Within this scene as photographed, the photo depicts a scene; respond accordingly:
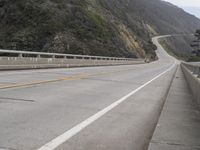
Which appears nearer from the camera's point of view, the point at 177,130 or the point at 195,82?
the point at 177,130

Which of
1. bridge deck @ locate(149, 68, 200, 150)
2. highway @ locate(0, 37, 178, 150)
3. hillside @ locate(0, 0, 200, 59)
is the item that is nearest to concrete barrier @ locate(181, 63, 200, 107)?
bridge deck @ locate(149, 68, 200, 150)

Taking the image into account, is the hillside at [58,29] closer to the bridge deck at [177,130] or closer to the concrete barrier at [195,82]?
the concrete barrier at [195,82]

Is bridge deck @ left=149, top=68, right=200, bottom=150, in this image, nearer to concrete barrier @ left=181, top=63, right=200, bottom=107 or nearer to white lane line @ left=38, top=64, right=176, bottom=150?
concrete barrier @ left=181, top=63, right=200, bottom=107

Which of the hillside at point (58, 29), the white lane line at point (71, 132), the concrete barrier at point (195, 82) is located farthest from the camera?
the hillside at point (58, 29)

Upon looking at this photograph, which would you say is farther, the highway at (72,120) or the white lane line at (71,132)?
the highway at (72,120)

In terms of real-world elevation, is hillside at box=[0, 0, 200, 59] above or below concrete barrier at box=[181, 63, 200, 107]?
above

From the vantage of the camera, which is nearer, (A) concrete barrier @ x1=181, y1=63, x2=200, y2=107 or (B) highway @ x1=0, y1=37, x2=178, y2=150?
(B) highway @ x1=0, y1=37, x2=178, y2=150

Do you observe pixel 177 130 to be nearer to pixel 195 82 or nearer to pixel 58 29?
pixel 195 82

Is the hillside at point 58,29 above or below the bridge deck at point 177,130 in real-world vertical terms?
above

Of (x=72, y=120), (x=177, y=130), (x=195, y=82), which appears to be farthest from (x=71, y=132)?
(x=195, y=82)

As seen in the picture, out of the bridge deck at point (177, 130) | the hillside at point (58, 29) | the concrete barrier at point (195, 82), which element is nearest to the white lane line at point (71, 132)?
the bridge deck at point (177, 130)

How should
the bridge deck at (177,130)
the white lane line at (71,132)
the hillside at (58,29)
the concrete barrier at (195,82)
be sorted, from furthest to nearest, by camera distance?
the hillside at (58,29)
the concrete barrier at (195,82)
the bridge deck at (177,130)
the white lane line at (71,132)

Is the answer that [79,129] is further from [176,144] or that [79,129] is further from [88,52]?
[88,52]

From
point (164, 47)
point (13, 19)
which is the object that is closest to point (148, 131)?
point (13, 19)
